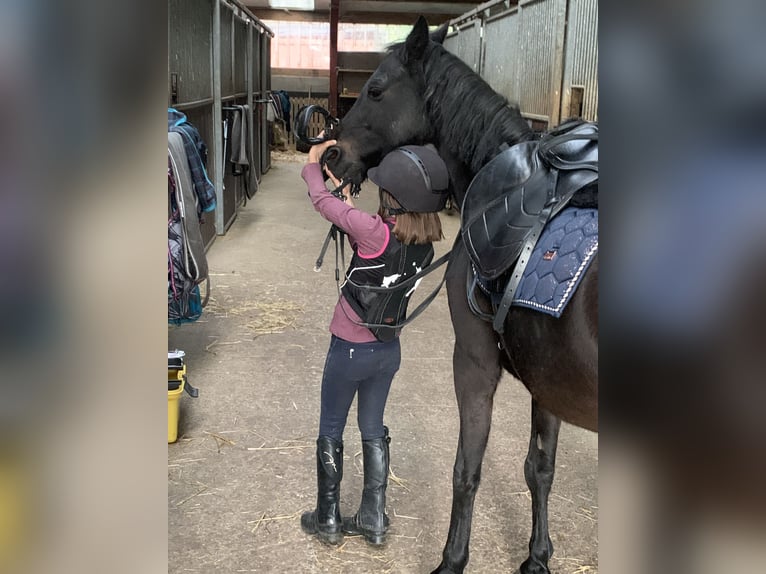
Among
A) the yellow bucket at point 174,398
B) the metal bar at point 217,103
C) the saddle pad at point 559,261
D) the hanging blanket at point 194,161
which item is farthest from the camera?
the metal bar at point 217,103

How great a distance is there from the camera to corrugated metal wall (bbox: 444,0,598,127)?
219 inches

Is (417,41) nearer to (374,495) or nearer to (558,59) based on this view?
(374,495)

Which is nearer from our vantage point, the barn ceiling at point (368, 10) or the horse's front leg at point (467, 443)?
the horse's front leg at point (467, 443)

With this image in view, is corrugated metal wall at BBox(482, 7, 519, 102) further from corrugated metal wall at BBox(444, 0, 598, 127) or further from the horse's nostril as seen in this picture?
the horse's nostril

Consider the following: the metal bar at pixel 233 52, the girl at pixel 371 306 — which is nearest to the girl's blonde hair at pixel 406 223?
the girl at pixel 371 306

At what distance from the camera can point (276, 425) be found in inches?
133

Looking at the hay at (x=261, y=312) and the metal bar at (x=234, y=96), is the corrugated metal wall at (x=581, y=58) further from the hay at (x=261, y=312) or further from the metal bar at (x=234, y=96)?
the metal bar at (x=234, y=96)

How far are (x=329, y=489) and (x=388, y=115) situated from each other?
55.1 inches

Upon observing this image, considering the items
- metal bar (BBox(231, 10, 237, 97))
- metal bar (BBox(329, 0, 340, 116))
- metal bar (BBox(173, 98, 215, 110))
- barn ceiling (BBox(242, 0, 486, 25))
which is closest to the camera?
metal bar (BBox(173, 98, 215, 110))

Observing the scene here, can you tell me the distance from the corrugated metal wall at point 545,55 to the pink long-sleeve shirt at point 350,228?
278cm

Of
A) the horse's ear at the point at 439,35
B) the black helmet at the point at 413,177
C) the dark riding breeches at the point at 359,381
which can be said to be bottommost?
the dark riding breeches at the point at 359,381

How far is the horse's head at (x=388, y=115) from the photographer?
234 centimetres

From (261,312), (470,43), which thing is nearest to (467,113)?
(261,312)

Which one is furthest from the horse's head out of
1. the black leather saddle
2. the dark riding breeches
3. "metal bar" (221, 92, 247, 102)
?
"metal bar" (221, 92, 247, 102)
